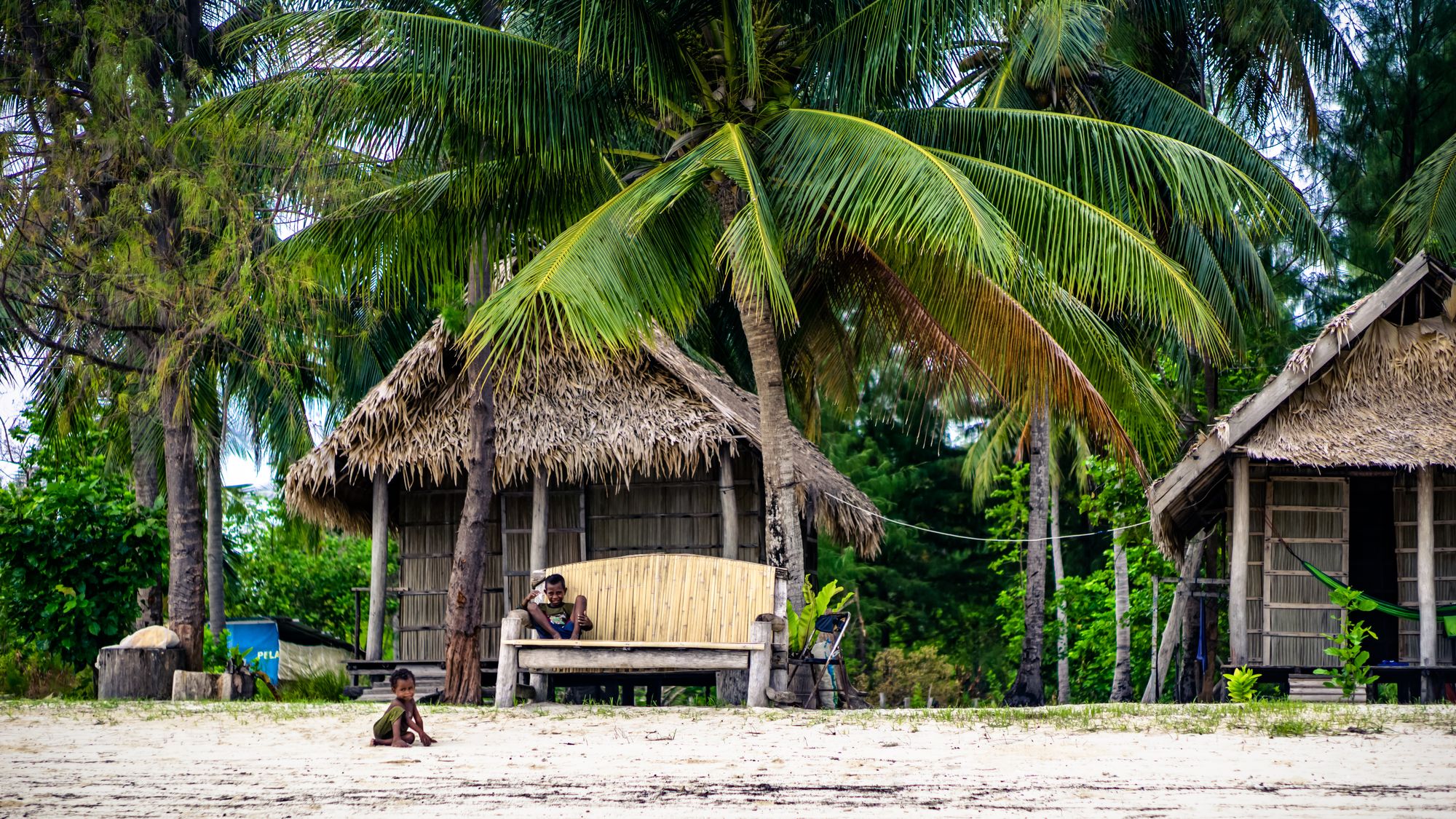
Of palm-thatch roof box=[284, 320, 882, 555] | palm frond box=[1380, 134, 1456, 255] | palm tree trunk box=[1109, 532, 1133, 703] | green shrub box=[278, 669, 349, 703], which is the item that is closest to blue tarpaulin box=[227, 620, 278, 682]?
green shrub box=[278, 669, 349, 703]

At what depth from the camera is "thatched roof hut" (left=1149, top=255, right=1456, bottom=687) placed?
10.7m

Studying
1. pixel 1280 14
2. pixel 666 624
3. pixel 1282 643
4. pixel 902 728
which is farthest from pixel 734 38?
pixel 1280 14

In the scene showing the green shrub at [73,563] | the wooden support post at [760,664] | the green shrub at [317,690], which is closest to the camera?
the wooden support post at [760,664]

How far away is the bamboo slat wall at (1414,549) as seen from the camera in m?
11.7

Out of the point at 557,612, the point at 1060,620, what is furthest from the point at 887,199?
the point at 1060,620

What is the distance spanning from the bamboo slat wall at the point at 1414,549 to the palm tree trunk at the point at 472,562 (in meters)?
7.37

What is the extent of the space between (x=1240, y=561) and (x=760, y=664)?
4315 mm

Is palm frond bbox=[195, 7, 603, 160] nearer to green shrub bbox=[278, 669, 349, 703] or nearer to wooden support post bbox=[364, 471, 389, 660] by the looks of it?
wooden support post bbox=[364, 471, 389, 660]

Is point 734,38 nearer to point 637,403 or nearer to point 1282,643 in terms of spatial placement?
point 637,403

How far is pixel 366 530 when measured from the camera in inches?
576

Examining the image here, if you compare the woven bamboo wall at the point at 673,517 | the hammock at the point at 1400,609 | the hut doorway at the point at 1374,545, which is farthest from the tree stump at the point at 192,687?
the hut doorway at the point at 1374,545

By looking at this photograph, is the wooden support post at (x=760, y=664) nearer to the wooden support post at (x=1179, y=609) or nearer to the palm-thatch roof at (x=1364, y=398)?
the palm-thatch roof at (x=1364, y=398)

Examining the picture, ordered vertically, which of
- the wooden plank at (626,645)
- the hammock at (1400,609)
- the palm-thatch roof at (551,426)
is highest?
the palm-thatch roof at (551,426)

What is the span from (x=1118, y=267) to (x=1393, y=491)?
4.13 m
